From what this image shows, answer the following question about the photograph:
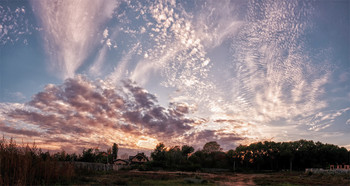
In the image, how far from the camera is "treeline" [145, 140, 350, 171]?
217ft

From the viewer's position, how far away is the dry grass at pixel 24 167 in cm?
1048

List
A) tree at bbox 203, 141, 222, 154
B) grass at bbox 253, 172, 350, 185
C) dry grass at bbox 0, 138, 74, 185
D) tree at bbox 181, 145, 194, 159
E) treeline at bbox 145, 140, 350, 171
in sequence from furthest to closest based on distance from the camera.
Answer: tree at bbox 203, 141, 222, 154, tree at bbox 181, 145, 194, 159, treeline at bbox 145, 140, 350, 171, grass at bbox 253, 172, 350, 185, dry grass at bbox 0, 138, 74, 185

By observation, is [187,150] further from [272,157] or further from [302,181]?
[302,181]

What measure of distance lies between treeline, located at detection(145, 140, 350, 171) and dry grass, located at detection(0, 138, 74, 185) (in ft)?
165

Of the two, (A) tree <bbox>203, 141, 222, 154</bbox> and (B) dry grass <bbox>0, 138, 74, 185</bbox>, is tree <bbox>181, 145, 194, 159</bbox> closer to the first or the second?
(A) tree <bbox>203, 141, 222, 154</bbox>

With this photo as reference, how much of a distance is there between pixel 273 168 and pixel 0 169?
76.5 m

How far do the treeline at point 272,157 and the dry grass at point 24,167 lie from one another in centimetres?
5025

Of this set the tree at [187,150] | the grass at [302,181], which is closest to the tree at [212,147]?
the tree at [187,150]

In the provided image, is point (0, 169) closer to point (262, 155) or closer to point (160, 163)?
point (160, 163)

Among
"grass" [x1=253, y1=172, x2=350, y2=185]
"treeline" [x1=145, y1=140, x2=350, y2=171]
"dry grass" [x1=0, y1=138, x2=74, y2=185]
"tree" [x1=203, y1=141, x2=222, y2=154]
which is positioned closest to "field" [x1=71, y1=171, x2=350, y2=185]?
"grass" [x1=253, y1=172, x2=350, y2=185]

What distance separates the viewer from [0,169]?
1014cm

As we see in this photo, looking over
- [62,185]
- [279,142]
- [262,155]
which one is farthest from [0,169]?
[279,142]

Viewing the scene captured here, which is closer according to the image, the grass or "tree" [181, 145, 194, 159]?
the grass

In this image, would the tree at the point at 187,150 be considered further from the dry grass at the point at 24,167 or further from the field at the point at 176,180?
the dry grass at the point at 24,167
